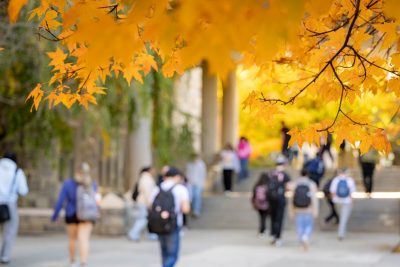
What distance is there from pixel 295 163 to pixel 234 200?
1023 cm

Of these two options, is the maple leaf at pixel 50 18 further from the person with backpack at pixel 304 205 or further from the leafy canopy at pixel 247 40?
the person with backpack at pixel 304 205

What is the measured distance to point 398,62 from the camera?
16.4ft

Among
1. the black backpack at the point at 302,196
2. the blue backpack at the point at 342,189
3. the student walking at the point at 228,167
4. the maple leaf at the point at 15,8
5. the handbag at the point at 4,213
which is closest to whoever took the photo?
the maple leaf at the point at 15,8

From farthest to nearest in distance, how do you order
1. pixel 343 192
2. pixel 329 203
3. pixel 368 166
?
1. pixel 368 166
2. pixel 329 203
3. pixel 343 192

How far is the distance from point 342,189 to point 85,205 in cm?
710

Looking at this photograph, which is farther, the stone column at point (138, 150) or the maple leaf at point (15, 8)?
the stone column at point (138, 150)

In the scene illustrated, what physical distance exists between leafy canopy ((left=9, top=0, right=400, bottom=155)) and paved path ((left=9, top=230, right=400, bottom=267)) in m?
7.09

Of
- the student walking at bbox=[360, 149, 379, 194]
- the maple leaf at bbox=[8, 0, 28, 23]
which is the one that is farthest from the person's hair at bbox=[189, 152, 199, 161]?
the maple leaf at bbox=[8, 0, 28, 23]

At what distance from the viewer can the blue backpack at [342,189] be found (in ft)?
55.2

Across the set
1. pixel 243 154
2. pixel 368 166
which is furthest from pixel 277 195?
pixel 243 154

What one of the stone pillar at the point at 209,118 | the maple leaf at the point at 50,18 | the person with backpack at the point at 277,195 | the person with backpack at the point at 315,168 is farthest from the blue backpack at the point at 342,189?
the stone pillar at the point at 209,118

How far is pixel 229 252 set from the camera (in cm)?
1498

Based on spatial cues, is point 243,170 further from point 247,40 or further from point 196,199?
point 247,40

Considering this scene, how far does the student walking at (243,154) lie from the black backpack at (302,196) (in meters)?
11.5
